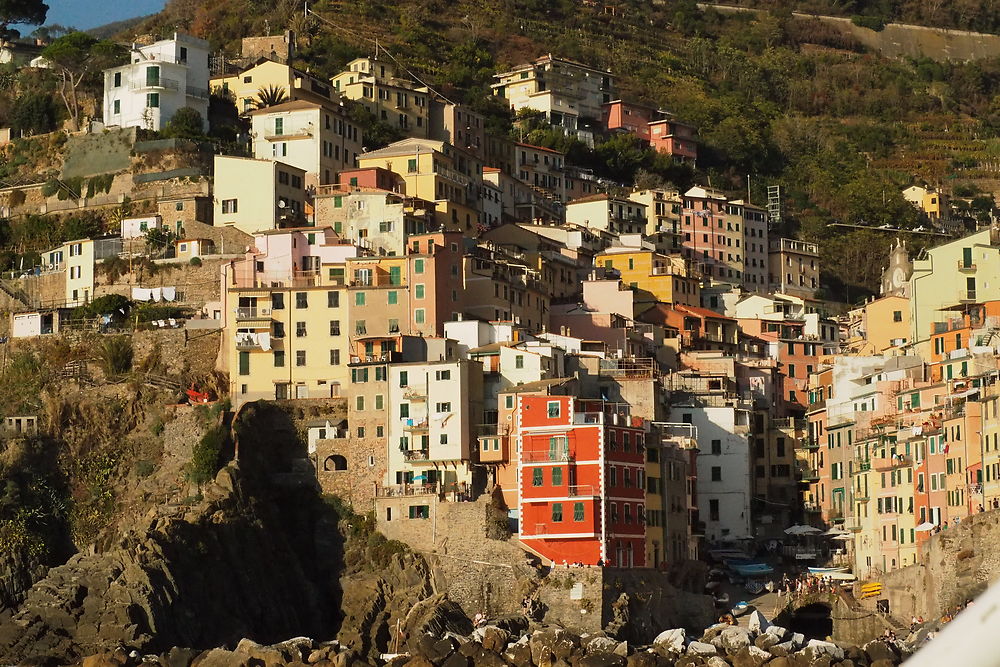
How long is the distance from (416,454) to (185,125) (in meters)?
28.9

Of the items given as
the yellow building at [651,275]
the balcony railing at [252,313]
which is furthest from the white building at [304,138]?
the yellow building at [651,275]

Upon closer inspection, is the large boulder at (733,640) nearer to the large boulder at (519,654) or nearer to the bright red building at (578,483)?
the bright red building at (578,483)

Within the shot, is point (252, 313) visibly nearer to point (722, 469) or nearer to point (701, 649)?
point (722, 469)

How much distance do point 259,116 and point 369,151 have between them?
22.3 ft

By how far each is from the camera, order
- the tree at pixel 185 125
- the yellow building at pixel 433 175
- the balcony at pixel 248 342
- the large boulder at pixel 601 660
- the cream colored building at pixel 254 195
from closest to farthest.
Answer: the large boulder at pixel 601 660
the balcony at pixel 248 342
the cream colored building at pixel 254 195
the yellow building at pixel 433 175
the tree at pixel 185 125

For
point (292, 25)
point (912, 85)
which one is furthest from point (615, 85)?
point (912, 85)

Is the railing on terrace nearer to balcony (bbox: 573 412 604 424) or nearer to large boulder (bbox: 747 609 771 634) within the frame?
balcony (bbox: 573 412 604 424)

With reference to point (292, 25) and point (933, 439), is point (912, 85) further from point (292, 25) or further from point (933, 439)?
point (933, 439)

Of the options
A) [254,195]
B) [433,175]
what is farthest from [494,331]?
[433,175]

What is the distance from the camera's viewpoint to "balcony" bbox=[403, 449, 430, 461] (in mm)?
62281

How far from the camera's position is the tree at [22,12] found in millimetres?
101750

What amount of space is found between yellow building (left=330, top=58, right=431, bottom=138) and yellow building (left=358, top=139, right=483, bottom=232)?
407 inches

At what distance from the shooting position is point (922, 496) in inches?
2506

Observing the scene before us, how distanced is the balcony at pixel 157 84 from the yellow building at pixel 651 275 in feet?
77.6
